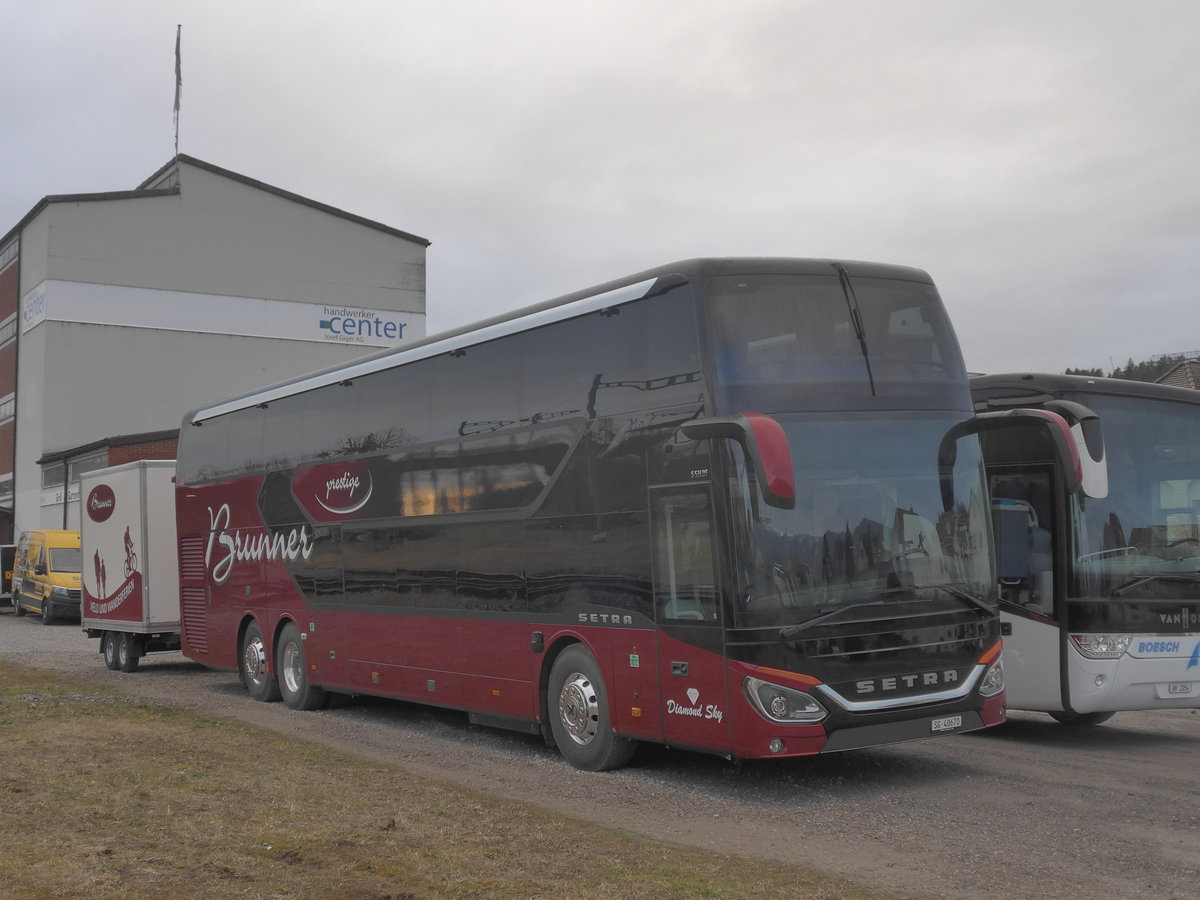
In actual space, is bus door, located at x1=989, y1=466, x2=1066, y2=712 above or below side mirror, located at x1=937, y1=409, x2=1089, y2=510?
below

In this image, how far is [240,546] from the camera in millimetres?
17172

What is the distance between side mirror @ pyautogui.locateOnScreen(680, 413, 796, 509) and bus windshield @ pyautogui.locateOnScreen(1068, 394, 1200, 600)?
4.06 metres

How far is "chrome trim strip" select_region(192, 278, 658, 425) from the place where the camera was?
10344 millimetres

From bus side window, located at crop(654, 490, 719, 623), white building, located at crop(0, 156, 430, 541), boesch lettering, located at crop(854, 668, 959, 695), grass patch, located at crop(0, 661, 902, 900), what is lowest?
grass patch, located at crop(0, 661, 902, 900)

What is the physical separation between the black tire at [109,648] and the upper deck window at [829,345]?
1566 cm

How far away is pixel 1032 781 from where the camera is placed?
963 cm

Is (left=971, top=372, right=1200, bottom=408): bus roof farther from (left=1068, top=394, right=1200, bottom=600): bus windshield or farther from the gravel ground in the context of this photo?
the gravel ground

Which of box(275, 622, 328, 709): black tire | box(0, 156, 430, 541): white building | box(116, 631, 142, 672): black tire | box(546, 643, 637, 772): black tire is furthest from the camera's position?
box(0, 156, 430, 541): white building

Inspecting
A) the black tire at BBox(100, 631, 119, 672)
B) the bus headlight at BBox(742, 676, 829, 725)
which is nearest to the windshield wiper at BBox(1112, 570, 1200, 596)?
the bus headlight at BBox(742, 676, 829, 725)

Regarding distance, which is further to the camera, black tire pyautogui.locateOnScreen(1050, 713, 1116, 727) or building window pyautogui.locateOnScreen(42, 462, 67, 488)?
building window pyautogui.locateOnScreen(42, 462, 67, 488)

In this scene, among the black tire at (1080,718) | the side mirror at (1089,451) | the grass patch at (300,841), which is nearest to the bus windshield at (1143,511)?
the side mirror at (1089,451)

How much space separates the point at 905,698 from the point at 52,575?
31106 mm

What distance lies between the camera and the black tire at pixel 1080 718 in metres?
12.9

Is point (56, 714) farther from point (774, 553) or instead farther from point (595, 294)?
point (774, 553)
